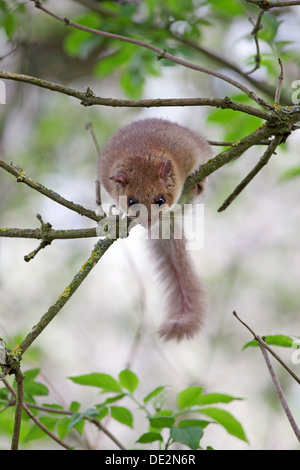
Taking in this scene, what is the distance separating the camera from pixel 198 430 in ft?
5.97


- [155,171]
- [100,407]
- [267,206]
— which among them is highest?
[267,206]

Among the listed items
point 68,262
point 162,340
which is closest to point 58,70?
point 68,262

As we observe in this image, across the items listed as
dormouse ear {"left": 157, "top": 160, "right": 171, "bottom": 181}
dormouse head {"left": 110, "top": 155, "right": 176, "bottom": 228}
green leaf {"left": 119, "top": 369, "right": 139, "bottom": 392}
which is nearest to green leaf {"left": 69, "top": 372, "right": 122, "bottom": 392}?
green leaf {"left": 119, "top": 369, "right": 139, "bottom": 392}

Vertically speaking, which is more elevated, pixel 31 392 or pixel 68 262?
pixel 68 262

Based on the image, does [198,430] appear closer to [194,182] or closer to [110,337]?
[194,182]

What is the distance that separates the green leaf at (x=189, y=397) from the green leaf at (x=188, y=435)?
0.27 metres

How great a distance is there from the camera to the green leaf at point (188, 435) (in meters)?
1.74

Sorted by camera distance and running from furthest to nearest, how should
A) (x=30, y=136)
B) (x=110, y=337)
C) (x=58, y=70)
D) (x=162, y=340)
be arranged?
(x=110, y=337)
(x=30, y=136)
(x=58, y=70)
(x=162, y=340)

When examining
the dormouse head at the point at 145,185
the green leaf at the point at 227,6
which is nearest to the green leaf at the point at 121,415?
the dormouse head at the point at 145,185

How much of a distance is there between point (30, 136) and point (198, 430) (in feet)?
18.7

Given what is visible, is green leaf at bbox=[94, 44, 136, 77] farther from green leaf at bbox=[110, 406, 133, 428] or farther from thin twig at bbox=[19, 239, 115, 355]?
green leaf at bbox=[110, 406, 133, 428]

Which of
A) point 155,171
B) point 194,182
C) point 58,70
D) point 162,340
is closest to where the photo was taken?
point 194,182

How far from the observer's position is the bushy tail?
9.34 feet

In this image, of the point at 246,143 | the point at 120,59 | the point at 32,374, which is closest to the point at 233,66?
the point at 120,59
